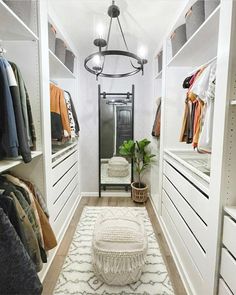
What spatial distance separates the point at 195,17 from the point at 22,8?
129cm

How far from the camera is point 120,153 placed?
10.8 feet

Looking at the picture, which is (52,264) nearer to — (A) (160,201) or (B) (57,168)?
(B) (57,168)

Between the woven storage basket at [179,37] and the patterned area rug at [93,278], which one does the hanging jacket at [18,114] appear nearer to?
the patterned area rug at [93,278]

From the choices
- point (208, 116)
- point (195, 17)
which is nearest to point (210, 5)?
point (195, 17)

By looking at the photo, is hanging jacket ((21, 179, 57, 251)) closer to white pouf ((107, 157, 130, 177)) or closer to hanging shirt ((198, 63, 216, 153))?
hanging shirt ((198, 63, 216, 153))

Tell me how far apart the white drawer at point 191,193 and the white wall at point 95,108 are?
1.41 m

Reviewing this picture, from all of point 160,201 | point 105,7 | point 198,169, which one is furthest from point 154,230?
point 105,7

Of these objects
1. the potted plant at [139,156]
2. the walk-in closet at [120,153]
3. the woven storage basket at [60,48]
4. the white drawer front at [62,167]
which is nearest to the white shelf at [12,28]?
the walk-in closet at [120,153]

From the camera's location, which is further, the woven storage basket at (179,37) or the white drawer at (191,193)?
the woven storage basket at (179,37)

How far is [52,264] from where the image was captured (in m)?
1.86

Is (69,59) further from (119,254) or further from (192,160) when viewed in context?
(119,254)

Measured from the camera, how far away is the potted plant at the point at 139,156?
3.16 metres

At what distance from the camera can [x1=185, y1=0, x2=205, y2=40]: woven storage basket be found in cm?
146

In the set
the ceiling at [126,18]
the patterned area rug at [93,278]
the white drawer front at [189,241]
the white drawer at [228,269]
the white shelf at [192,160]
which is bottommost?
the patterned area rug at [93,278]
